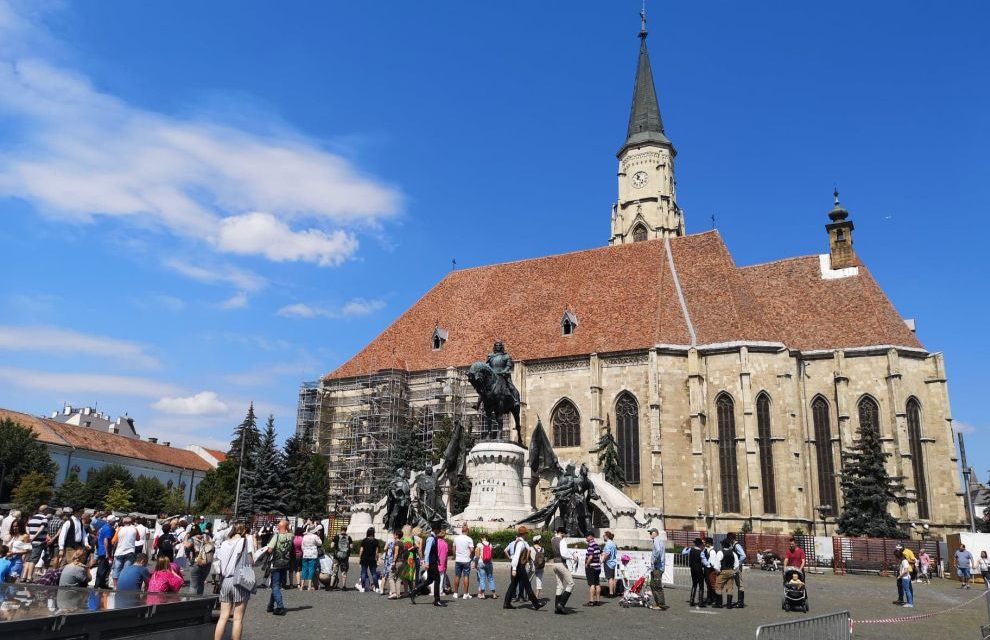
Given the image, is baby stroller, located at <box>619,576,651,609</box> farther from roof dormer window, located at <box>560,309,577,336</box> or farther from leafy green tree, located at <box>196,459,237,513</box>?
leafy green tree, located at <box>196,459,237,513</box>

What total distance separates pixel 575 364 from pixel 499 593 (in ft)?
76.9

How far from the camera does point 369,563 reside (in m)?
12.8

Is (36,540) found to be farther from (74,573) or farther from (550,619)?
(550,619)

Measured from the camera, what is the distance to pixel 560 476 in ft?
65.3

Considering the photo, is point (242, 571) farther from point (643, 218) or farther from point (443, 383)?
point (643, 218)

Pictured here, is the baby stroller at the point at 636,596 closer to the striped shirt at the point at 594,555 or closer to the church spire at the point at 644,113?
the striped shirt at the point at 594,555

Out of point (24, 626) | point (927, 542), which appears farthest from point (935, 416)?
point (24, 626)

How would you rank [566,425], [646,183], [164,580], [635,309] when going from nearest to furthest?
[164,580] → [566,425] → [635,309] → [646,183]

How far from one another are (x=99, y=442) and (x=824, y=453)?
49.7 m

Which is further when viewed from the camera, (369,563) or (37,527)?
(369,563)

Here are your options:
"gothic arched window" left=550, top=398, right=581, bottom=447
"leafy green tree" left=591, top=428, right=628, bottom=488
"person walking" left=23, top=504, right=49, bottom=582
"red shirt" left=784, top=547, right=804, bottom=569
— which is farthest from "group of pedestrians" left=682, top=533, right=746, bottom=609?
"gothic arched window" left=550, top=398, right=581, bottom=447

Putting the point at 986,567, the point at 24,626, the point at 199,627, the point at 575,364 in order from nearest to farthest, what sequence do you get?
the point at 24,626, the point at 199,627, the point at 986,567, the point at 575,364

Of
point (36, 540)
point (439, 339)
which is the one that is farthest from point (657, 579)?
point (439, 339)

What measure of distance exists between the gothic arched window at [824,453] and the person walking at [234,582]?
101 ft
